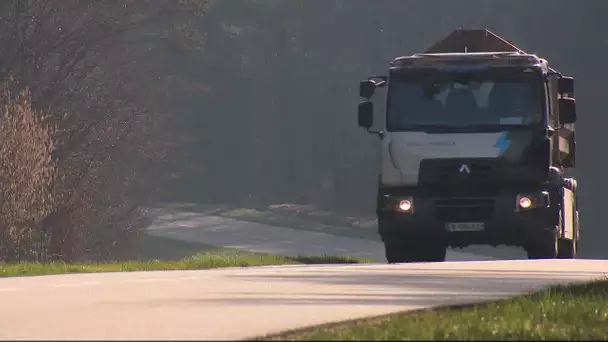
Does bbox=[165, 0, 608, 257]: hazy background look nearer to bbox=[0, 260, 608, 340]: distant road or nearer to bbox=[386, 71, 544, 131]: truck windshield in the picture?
bbox=[386, 71, 544, 131]: truck windshield

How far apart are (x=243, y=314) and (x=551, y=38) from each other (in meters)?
58.5

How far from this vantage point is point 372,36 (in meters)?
79.6

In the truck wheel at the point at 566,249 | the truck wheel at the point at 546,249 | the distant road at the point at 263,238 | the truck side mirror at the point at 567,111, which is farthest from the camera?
the distant road at the point at 263,238

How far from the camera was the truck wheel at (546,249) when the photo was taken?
86.0 ft

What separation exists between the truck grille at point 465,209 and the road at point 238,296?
3.09 ft

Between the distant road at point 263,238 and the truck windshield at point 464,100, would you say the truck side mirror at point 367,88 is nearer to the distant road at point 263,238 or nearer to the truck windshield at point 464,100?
the truck windshield at point 464,100

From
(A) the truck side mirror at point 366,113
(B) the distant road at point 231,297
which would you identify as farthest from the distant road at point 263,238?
(B) the distant road at point 231,297

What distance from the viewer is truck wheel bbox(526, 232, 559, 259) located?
2622cm

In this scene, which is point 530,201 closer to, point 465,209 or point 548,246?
point 465,209

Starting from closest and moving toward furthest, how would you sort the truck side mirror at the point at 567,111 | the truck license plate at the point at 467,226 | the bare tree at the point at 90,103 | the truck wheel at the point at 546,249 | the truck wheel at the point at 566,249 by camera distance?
the truck license plate at the point at 467,226, the truck side mirror at the point at 567,111, the truck wheel at the point at 546,249, the truck wheel at the point at 566,249, the bare tree at the point at 90,103

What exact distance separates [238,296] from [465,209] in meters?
10.2

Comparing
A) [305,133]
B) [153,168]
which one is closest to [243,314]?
[153,168]

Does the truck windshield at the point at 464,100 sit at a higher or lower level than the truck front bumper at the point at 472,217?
higher

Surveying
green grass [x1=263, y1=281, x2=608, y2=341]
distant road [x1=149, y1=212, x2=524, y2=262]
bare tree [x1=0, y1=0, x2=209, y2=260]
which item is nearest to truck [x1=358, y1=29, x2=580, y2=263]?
green grass [x1=263, y1=281, x2=608, y2=341]
